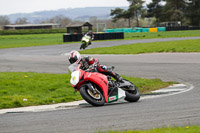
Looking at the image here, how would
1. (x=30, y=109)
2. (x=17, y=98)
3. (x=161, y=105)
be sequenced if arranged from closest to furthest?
(x=161, y=105), (x=30, y=109), (x=17, y=98)

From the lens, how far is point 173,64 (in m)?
18.5

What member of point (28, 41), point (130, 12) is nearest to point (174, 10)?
point (130, 12)

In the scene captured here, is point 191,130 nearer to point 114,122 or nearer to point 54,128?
point 114,122

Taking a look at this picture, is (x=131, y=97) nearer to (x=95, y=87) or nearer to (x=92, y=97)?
(x=95, y=87)

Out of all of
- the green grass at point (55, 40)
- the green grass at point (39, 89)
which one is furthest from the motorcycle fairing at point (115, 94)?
the green grass at point (55, 40)

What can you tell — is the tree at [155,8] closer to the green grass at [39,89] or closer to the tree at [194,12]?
the tree at [194,12]

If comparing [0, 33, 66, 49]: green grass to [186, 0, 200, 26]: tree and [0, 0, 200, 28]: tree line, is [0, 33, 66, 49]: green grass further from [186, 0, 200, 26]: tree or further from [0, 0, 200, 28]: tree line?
[186, 0, 200, 26]: tree

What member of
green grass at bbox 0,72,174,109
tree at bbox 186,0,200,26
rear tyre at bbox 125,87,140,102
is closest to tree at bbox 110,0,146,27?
tree at bbox 186,0,200,26

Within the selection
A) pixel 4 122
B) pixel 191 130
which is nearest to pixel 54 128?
pixel 4 122

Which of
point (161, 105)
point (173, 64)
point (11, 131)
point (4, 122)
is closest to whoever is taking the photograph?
point (11, 131)

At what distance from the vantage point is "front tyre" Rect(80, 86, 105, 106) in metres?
8.30

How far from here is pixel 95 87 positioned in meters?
8.63

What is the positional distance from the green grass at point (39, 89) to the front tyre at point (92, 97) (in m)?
2.07

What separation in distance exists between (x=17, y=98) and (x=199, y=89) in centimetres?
568
